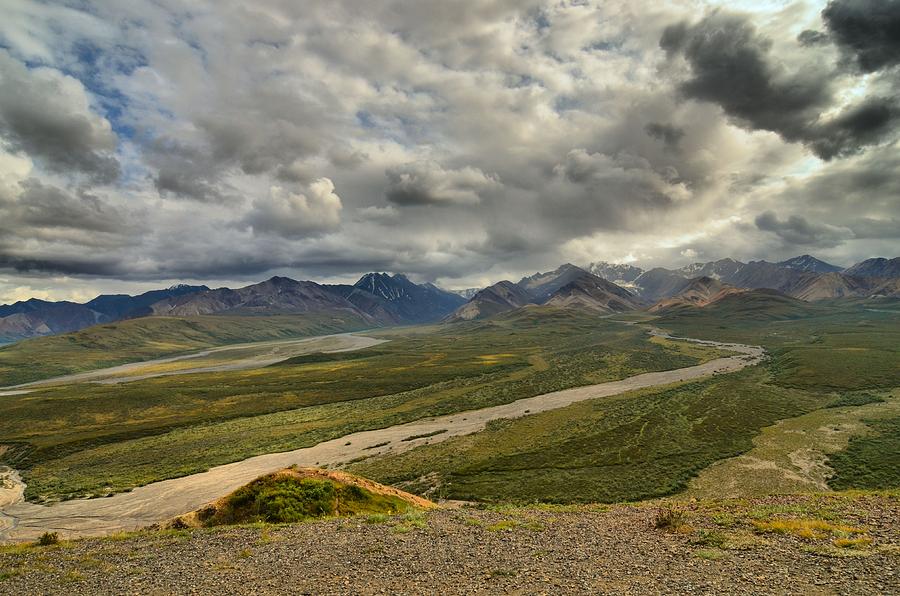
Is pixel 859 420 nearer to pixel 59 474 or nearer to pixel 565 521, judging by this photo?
pixel 565 521

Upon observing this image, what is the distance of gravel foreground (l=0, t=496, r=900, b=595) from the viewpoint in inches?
682

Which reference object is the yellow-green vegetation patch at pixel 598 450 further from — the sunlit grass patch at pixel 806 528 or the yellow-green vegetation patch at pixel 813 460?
the sunlit grass patch at pixel 806 528

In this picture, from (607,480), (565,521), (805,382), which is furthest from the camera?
(805,382)

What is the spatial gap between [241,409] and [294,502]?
9422 centimetres

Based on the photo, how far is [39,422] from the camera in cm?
10388

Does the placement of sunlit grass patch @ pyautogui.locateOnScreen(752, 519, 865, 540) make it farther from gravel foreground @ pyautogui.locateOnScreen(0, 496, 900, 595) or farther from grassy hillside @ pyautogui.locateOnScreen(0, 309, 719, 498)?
grassy hillside @ pyautogui.locateOnScreen(0, 309, 719, 498)

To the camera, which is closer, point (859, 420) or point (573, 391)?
point (859, 420)

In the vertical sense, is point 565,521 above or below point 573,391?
above

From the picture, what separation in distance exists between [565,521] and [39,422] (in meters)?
135

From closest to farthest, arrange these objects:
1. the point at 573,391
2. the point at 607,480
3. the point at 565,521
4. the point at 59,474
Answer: the point at 565,521, the point at 607,480, the point at 59,474, the point at 573,391

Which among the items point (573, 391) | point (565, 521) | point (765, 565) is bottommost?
point (573, 391)

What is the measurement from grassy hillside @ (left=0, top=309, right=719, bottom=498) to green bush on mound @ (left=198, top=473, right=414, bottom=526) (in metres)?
35.6

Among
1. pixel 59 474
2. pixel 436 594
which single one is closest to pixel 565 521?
pixel 436 594

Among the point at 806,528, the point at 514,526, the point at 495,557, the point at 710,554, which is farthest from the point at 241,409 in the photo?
the point at 806,528
